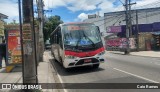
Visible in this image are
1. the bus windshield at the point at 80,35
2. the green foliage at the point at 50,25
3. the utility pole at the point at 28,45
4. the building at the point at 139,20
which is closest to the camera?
the utility pole at the point at 28,45

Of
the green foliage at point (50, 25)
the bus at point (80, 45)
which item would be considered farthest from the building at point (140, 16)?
the bus at point (80, 45)

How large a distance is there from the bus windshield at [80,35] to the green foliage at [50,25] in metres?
50.6

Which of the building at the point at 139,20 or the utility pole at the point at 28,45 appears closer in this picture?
the utility pole at the point at 28,45

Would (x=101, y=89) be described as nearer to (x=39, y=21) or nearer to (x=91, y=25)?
(x=91, y=25)

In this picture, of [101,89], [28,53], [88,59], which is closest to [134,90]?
[101,89]

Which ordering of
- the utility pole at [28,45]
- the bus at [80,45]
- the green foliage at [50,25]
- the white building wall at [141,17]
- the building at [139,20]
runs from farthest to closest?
the green foliage at [50,25], the white building wall at [141,17], the building at [139,20], the bus at [80,45], the utility pole at [28,45]

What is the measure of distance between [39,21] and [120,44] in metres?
21.4

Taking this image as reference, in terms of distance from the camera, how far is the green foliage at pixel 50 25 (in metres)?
65.6

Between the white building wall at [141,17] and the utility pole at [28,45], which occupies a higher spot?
the white building wall at [141,17]

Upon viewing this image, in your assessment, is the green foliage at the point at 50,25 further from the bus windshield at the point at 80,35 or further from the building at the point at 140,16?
the bus windshield at the point at 80,35

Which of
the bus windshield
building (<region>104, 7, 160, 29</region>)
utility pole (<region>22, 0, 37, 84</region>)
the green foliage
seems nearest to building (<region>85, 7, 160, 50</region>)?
building (<region>104, 7, 160, 29</region>)

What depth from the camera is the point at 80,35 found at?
14.6 metres

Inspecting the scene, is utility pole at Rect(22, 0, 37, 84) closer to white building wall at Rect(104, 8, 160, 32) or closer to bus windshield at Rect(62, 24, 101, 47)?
bus windshield at Rect(62, 24, 101, 47)

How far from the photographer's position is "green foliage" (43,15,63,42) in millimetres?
65625
